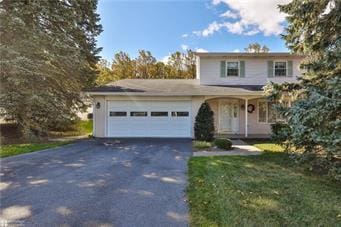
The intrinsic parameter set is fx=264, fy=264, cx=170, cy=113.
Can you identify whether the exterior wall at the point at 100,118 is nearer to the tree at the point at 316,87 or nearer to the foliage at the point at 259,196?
the foliage at the point at 259,196

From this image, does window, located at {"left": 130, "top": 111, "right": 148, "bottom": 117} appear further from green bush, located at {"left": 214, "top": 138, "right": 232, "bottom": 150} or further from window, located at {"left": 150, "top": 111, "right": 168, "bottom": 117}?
green bush, located at {"left": 214, "top": 138, "right": 232, "bottom": 150}

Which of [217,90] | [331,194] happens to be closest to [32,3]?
[217,90]

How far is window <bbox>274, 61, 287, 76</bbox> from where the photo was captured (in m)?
16.1

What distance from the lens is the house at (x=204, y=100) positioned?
14.8 metres

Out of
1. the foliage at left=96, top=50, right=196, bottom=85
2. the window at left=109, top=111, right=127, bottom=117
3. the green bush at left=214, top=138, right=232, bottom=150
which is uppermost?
the foliage at left=96, top=50, right=196, bottom=85

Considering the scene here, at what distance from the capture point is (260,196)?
4922mm

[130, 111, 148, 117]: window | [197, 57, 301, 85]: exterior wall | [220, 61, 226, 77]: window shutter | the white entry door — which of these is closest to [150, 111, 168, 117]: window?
[130, 111, 148, 117]: window

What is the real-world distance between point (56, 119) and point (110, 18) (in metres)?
7.17

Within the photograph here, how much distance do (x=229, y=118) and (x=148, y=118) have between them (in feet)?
16.3

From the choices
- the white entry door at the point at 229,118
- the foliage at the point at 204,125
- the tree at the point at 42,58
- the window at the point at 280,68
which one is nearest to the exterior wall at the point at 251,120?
the white entry door at the point at 229,118

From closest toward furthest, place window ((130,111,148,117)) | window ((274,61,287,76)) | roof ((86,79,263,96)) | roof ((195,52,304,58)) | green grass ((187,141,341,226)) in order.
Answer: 1. green grass ((187,141,341,226))
2. roof ((86,79,263,96))
3. window ((130,111,148,117))
4. roof ((195,52,304,58))
5. window ((274,61,287,76))

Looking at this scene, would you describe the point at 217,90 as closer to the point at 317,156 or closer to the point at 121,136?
the point at 121,136

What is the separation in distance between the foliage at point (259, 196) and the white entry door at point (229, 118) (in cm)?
815

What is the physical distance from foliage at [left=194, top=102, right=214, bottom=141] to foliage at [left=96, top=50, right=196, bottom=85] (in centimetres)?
1910
